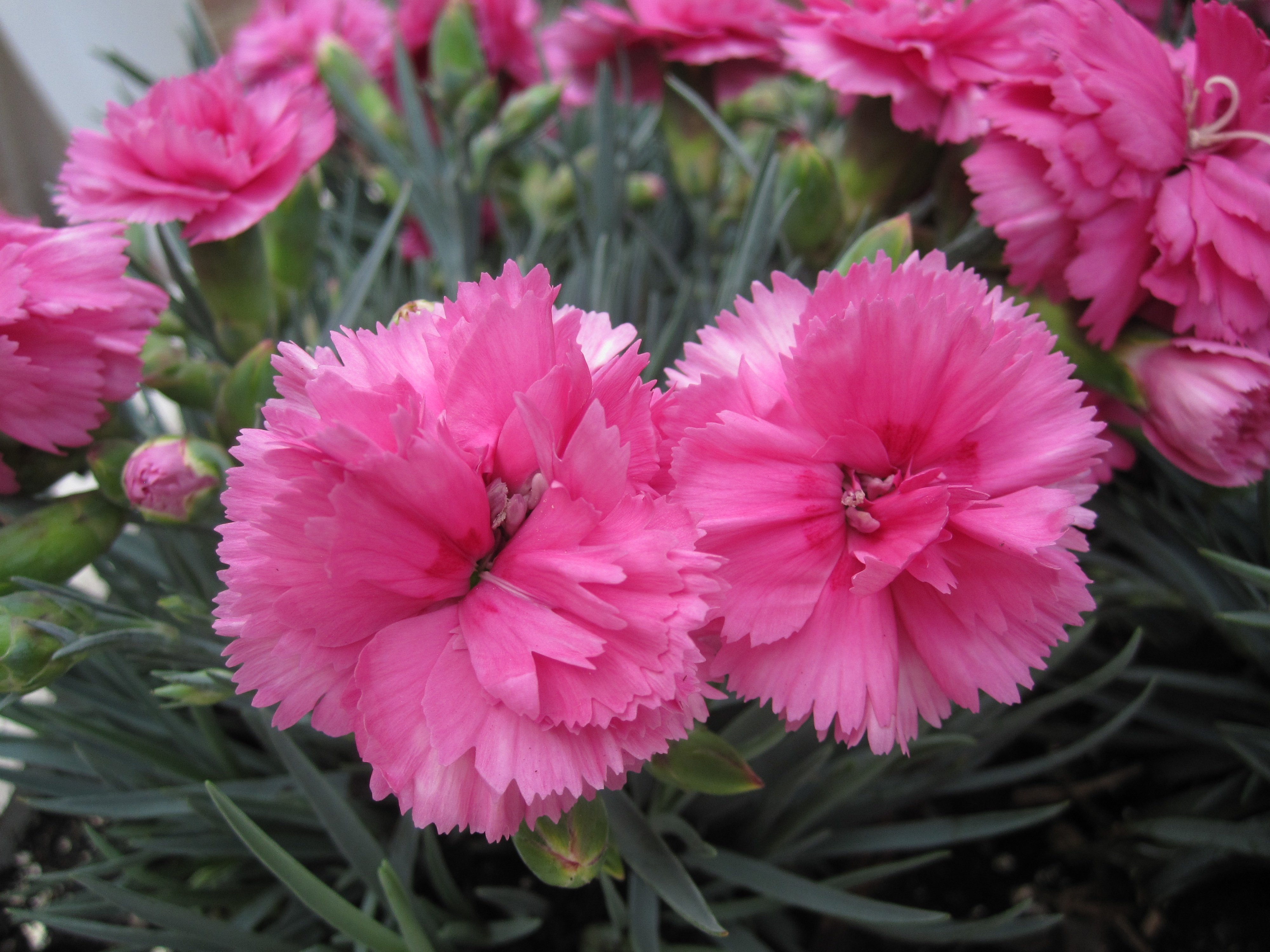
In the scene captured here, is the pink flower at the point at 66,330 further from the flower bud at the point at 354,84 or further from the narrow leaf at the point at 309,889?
the flower bud at the point at 354,84

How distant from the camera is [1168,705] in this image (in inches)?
28.3

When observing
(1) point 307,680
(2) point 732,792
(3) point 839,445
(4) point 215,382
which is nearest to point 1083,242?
(3) point 839,445

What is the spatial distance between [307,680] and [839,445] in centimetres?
24

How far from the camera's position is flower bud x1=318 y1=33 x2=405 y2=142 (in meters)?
0.86

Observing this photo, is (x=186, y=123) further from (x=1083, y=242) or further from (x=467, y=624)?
(x=1083, y=242)

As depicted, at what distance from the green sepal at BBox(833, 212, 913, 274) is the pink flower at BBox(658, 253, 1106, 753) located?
0.36 feet

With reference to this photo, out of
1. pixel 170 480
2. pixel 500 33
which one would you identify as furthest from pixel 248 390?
pixel 500 33

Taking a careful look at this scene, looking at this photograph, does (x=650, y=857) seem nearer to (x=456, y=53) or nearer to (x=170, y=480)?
(x=170, y=480)

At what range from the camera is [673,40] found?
27.5 inches

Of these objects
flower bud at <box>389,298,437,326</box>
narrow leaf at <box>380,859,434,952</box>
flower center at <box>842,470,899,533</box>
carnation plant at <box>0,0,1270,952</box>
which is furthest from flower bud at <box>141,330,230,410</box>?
flower center at <box>842,470,899,533</box>

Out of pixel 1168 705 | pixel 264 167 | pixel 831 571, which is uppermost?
pixel 264 167

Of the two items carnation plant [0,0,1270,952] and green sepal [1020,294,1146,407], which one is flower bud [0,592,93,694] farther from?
green sepal [1020,294,1146,407]

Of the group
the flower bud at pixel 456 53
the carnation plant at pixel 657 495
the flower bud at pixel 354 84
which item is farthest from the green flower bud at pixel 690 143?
the flower bud at pixel 354 84

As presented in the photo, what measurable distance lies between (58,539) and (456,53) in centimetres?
61
